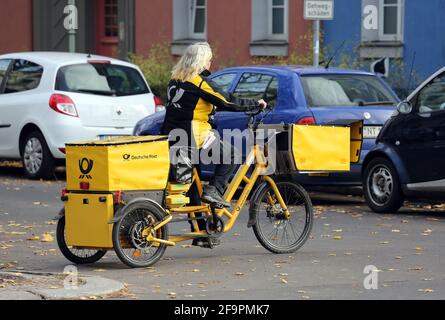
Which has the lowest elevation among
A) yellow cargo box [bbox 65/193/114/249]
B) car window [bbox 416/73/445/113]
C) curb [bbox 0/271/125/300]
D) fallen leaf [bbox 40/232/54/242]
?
fallen leaf [bbox 40/232/54/242]

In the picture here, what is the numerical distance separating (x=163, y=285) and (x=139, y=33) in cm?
1999

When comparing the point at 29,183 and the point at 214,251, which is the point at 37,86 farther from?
the point at 214,251

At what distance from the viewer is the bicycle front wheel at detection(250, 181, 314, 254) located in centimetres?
1128

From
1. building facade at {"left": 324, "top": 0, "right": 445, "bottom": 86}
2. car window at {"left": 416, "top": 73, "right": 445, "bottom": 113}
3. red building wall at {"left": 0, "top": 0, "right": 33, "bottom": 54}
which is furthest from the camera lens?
red building wall at {"left": 0, "top": 0, "right": 33, "bottom": 54}

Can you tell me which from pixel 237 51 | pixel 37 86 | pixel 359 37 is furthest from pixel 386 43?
pixel 37 86

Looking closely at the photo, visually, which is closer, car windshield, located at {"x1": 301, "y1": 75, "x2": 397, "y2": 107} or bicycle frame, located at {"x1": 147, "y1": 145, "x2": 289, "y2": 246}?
bicycle frame, located at {"x1": 147, "y1": 145, "x2": 289, "y2": 246}

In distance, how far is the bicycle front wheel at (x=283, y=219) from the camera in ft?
37.0

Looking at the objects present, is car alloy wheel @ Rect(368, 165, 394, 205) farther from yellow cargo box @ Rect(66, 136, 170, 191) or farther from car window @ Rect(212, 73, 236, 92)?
yellow cargo box @ Rect(66, 136, 170, 191)

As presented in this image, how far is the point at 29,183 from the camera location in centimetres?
1847

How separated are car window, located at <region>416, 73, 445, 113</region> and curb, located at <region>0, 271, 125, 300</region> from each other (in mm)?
5880

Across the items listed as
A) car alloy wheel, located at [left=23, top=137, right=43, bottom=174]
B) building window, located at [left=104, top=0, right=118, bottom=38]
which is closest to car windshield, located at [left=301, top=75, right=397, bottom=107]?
car alloy wheel, located at [left=23, top=137, right=43, bottom=174]

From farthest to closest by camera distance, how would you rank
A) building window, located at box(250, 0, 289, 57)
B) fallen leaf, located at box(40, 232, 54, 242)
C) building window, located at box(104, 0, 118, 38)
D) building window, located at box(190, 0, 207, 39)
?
building window, located at box(104, 0, 118, 38) → building window, located at box(190, 0, 207, 39) → building window, located at box(250, 0, 289, 57) → fallen leaf, located at box(40, 232, 54, 242)

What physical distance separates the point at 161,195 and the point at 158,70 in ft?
45.8

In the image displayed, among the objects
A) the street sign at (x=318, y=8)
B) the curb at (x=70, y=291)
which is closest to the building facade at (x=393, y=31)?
the street sign at (x=318, y=8)
